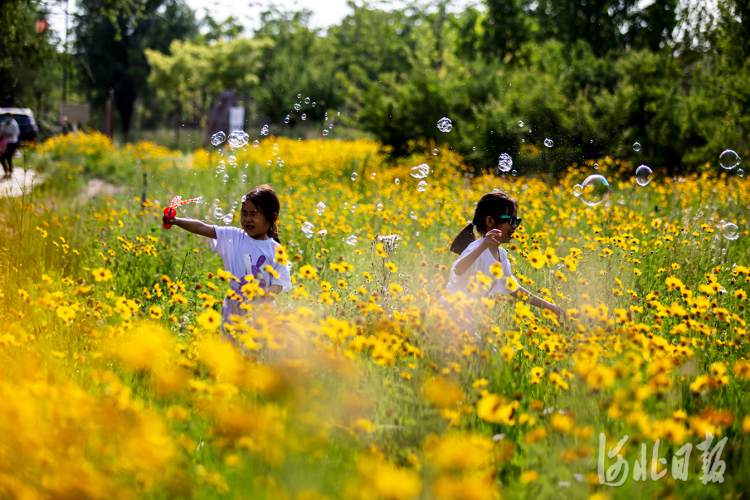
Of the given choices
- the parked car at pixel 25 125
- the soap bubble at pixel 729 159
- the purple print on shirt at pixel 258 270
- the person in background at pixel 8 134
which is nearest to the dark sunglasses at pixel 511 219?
the purple print on shirt at pixel 258 270

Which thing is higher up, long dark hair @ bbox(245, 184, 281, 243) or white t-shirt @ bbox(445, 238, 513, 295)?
long dark hair @ bbox(245, 184, 281, 243)

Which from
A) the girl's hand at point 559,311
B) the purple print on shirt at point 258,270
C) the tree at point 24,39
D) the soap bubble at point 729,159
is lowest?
the girl's hand at point 559,311

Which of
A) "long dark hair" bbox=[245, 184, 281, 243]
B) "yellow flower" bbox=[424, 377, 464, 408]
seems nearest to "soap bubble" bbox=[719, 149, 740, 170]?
"long dark hair" bbox=[245, 184, 281, 243]

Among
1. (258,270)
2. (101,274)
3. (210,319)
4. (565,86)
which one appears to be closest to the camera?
(210,319)

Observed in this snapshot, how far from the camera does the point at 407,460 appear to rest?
2.18 m

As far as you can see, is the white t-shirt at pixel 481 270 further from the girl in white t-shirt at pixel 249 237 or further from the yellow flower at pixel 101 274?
the yellow flower at pixel 101 274

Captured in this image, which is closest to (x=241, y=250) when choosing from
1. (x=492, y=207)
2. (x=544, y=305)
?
(x=492, y=207)

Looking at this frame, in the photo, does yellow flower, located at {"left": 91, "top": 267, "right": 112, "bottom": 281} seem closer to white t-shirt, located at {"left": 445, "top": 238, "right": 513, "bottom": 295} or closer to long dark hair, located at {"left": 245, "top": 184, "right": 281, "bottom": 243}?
long dark hair, located at {"left": 245, "top": 184, "right": 281, "bottom": 243}

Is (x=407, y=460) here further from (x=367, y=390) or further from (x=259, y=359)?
(x=259, y=359)

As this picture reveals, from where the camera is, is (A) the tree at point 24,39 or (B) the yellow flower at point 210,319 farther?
(A) the tree at point 24,39

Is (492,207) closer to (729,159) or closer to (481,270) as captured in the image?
(481,270)

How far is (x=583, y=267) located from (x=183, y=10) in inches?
1850

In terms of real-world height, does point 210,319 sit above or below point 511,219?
below

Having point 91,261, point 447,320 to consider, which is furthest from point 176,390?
point 91,261
